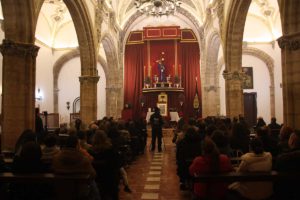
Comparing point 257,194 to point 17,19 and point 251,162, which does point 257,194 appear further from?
point 17,19

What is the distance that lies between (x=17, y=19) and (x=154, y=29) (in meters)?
17.2

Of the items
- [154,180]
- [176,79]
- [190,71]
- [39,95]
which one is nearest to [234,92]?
[154,180]

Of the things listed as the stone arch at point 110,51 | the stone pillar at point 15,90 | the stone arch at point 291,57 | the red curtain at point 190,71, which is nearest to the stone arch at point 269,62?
the red curtain at point 190,71

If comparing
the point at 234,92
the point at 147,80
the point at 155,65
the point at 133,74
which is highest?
the point at 155,65

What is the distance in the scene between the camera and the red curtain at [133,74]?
26.0 m

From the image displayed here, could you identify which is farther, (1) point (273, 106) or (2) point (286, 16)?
(1) point (273, 106)

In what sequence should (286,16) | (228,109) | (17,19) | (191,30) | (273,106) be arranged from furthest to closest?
(191,30) < (273,106) < (228,109) < (17,19) < (286,16)

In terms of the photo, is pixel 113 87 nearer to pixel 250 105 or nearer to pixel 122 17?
pixel 122 17

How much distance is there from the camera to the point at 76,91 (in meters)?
24.3

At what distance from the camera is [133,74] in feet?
85.7

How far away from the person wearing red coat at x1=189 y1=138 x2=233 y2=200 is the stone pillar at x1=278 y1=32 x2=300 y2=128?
4.85 meters

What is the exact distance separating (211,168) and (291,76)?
537cm

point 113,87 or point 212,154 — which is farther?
point 113,87

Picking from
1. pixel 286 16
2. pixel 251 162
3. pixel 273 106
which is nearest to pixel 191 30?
pixel 273 106
